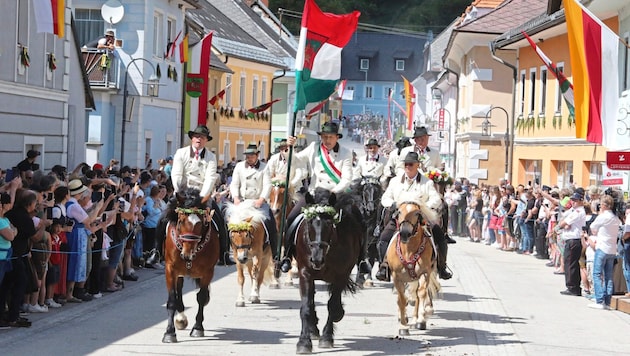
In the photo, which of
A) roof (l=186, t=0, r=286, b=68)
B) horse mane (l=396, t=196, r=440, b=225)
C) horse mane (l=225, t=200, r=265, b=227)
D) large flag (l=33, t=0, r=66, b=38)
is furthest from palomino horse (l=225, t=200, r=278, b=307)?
roof (l=186, t=0, r=286, b=68)

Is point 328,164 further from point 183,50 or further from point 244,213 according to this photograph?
point 183,50

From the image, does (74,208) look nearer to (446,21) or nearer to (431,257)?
(431,257)

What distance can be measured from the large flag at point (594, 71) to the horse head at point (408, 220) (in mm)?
5183

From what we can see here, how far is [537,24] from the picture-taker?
118 ft

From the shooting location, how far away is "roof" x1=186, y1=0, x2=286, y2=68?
58594 millimetres

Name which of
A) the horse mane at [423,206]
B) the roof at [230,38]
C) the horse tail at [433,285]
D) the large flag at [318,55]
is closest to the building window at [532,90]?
the roof at [230,38]

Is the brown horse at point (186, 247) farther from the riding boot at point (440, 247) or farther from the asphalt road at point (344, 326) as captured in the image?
the riding boot at point (440, 247)

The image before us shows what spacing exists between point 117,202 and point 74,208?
240cm

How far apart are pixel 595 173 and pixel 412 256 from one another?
62.7ft

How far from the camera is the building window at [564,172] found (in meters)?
35.6

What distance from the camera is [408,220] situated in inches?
558

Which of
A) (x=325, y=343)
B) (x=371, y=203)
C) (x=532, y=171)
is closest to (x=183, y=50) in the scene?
(x=532, y=171)

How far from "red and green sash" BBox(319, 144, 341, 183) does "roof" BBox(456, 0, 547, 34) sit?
34729 millimetres

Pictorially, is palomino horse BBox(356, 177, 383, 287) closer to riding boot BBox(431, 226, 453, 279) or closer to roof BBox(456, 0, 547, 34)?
riding boot BBox(431, 226, 453, 279)
